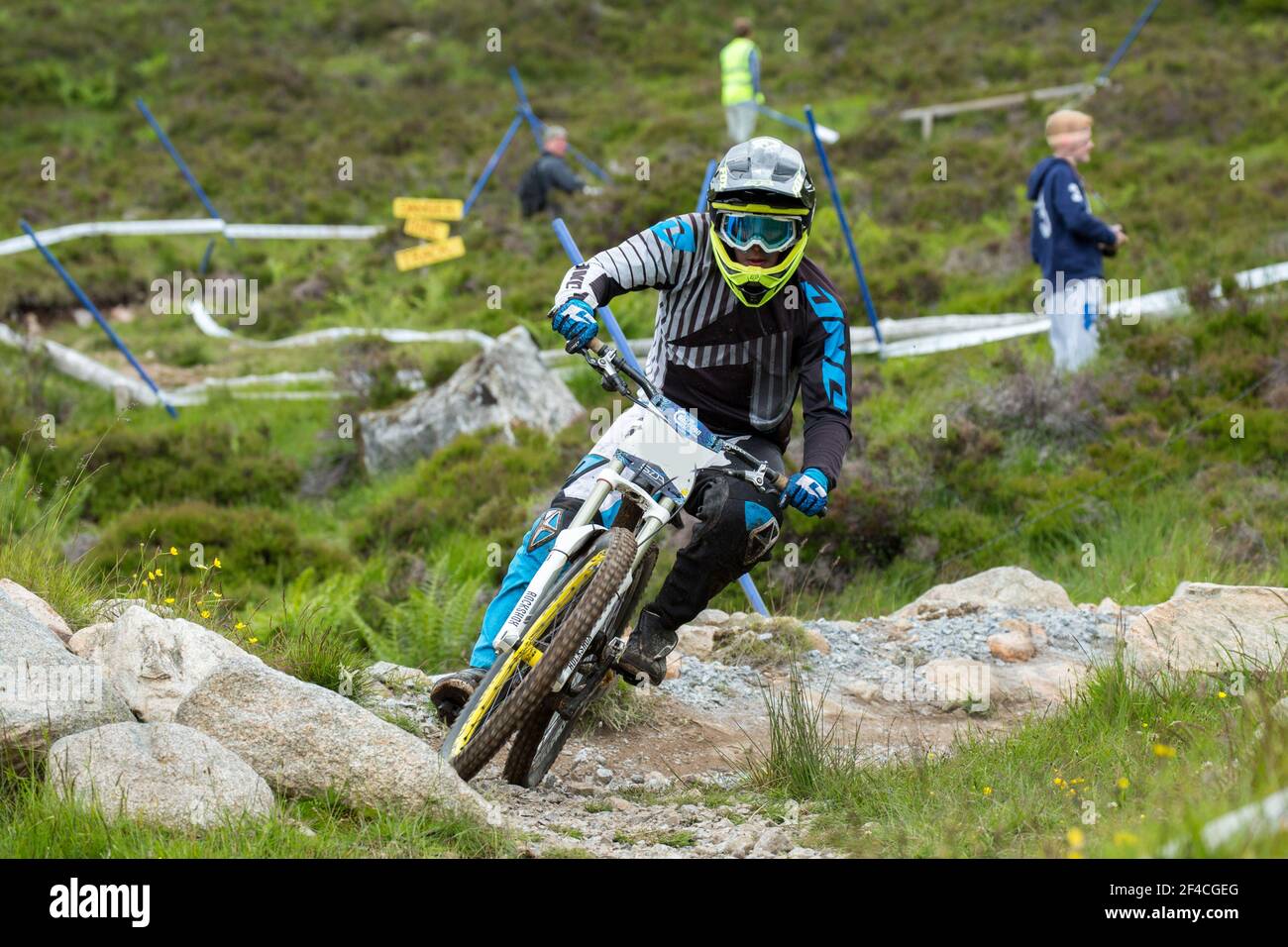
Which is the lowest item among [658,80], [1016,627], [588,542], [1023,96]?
[1016,627]

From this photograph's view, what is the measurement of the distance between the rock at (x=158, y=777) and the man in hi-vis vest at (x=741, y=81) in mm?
16451

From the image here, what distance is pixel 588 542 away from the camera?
5.32 meters

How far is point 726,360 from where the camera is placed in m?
5.95

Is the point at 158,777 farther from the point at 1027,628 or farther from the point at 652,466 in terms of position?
the point at 1027,628

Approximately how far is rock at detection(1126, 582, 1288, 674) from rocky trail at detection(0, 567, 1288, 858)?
0.5 inches

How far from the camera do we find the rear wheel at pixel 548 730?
17.7 ft

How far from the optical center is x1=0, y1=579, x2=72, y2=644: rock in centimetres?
564

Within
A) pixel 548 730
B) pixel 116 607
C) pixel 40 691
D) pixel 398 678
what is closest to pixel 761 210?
pixel 548 730

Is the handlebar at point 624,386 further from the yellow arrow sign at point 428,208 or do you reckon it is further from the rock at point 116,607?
the yellow arrow sign at point 428,208

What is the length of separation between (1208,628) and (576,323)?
11.1 ft

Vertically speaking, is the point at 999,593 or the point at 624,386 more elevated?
the point at 624,386
